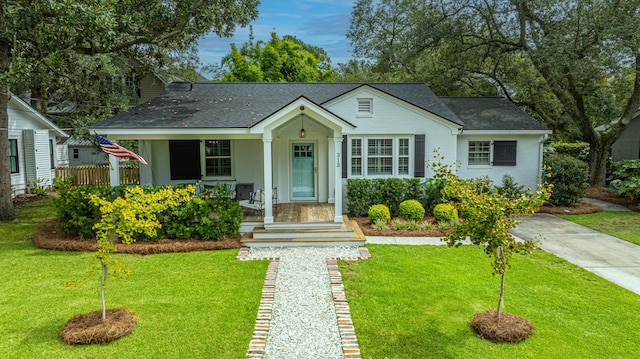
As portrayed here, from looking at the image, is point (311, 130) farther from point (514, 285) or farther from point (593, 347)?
point (593, 347)

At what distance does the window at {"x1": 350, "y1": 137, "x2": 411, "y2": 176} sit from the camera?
43.3 ft

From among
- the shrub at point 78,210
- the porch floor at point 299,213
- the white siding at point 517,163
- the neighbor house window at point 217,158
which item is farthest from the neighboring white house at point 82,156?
the white siding at point 517,163

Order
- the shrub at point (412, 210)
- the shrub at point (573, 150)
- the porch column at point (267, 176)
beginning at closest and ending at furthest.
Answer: the porch column at point (267, 176) → the shrub at point (412, 210) → the shrub at point (573, 150)

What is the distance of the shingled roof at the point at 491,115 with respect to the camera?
1443 centimetres

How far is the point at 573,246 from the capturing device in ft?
32.6

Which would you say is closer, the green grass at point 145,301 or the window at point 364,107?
the green grass at point 145,301

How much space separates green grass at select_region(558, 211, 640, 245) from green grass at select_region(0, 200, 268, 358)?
1010 centimetres

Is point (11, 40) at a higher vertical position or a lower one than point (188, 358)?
higher

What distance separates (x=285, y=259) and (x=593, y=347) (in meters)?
5.79

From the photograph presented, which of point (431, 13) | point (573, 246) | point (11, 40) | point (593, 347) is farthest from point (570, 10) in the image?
point (11, 40)

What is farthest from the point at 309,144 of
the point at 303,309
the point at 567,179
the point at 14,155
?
the point at 14,155

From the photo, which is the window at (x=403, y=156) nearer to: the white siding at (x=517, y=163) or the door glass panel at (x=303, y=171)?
the white siding at (x=517, y=163)

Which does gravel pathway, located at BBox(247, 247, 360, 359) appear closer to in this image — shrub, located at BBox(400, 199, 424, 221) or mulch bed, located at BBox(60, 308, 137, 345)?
mulch bed, located at BBox(60, 308, 137, 345)

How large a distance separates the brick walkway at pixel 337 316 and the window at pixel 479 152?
335 inches
